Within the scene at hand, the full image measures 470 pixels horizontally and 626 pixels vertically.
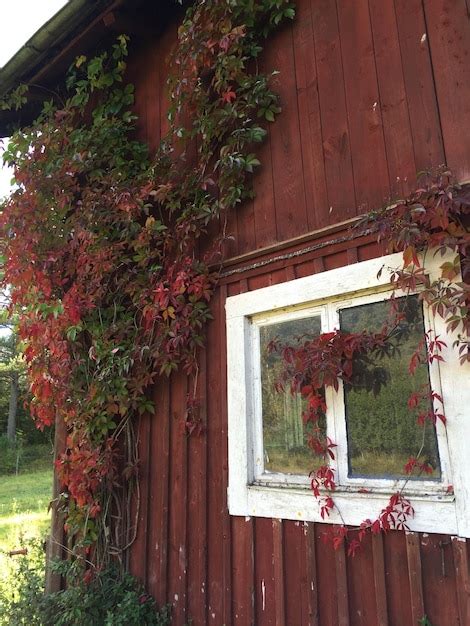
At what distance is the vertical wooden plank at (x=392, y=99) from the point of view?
275 centimetres

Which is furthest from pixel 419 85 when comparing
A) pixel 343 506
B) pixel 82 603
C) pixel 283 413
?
pixel 82 603

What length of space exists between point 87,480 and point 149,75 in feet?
11.1

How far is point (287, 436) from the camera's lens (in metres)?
3.05

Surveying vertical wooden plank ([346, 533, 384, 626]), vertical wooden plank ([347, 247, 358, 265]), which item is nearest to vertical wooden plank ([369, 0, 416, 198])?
vertical wooden plank ([347, 247, 358, 265])

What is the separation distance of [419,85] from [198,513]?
2912 mm

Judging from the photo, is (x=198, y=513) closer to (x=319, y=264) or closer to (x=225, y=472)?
(x=225, y=472)

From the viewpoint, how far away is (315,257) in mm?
3020

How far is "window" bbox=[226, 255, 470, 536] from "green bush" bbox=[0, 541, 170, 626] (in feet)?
3.42

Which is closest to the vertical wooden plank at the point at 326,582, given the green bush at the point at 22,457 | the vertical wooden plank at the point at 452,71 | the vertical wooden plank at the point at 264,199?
the vertical wooden plank at the point at 264,199

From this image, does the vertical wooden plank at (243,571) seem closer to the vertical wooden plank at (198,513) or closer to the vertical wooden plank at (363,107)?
the vertical wooden plank at (198,513)

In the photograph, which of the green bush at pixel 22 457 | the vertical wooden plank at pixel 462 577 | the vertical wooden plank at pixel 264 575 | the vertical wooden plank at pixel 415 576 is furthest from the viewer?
the green bush at pixel 22 457

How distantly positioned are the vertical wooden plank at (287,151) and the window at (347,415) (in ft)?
1.39

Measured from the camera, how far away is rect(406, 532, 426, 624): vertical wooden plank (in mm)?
2328

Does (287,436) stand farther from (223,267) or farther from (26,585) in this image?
(26,585)
